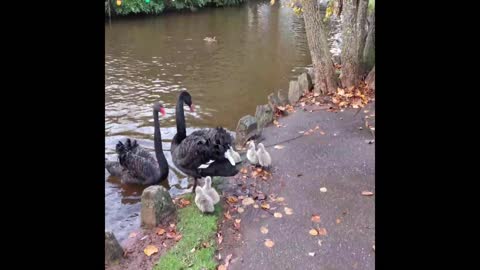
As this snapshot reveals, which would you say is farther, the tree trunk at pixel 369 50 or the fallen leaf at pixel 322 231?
the tree trunk at pixel 369 50

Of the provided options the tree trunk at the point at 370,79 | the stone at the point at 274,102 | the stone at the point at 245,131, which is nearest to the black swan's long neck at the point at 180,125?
the stone at the point at 245,131

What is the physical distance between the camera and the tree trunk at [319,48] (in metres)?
7.95

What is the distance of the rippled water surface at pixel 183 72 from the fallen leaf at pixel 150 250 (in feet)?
2.14

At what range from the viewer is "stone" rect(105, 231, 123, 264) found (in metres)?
4.00

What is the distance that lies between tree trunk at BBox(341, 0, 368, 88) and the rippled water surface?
2189mm

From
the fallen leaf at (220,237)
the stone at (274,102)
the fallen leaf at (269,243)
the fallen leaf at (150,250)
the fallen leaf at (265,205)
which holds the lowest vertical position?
the fallen leaf at (150,250)

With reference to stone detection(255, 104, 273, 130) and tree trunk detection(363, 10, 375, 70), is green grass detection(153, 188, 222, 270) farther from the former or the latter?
tree trunk detection(363, 10, 375, 70)

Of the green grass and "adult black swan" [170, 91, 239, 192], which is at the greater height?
"adult black swan" [170, 91, 239, 192]

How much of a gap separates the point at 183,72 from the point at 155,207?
856 centimetres

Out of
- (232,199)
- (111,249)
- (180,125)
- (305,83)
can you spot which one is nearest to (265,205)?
(232,199)

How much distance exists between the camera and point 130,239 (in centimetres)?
455

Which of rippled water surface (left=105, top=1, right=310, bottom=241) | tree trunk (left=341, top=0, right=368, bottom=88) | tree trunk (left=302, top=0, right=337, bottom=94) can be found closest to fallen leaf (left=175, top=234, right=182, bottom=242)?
rippled water surface (left=105, top=1, right=310, bottom=241)

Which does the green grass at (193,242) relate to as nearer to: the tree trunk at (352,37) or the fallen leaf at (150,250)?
the fallen leaf at (150,250)

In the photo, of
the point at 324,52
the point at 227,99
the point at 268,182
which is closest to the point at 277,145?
the point at 268,182
